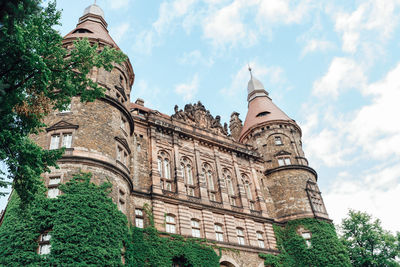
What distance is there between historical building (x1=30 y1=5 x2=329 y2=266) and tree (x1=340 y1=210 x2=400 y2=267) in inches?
287

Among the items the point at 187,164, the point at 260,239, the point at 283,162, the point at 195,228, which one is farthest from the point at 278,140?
the point at 195,228

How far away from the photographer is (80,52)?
12891 millimetres

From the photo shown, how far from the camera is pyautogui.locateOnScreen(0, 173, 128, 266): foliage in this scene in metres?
15.3

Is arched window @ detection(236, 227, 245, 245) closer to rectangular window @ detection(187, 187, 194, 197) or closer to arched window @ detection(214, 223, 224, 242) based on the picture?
arched window @ detection(214, 223, 224, 242)

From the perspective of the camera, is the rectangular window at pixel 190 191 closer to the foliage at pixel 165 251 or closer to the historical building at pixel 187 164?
the historical building at pixel 187 164

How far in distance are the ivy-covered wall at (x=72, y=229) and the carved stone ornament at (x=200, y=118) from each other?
14.3 m

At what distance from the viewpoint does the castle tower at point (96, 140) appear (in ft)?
61.6

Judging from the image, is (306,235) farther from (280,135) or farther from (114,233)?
(114,233)

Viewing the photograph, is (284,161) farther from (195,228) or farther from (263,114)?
(195,228)

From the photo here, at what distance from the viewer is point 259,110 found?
4162 cm

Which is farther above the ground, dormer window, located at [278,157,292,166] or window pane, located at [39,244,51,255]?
dormer window, located at [278,157,292,166]

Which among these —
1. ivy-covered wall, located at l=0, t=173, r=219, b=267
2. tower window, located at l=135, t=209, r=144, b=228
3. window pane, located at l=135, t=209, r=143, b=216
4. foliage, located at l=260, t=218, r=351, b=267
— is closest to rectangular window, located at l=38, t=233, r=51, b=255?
ivy-covered wall, located at l=0, t=173, r=219, b=267

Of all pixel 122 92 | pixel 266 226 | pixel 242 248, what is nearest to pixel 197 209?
pixel 242 248

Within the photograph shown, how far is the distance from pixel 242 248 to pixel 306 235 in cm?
779
